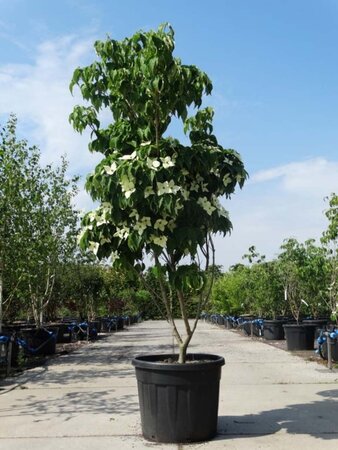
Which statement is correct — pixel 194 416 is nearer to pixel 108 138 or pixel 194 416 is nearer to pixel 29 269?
pixel 108 138

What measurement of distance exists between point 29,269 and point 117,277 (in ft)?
66.6

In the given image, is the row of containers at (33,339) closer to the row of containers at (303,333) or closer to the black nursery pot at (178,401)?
the black nursery pot at (178,401)

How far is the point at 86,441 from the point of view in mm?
5289

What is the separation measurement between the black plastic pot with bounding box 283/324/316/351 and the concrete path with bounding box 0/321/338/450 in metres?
2.49

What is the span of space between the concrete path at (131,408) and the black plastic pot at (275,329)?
627 centimetres

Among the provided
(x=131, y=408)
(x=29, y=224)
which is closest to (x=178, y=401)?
(x=131, y=408)

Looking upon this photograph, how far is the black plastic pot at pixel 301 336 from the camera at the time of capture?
1415 centimetres

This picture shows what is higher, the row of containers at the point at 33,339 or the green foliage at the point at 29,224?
the green foliage at the point at 29,224

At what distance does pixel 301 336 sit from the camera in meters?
14.2

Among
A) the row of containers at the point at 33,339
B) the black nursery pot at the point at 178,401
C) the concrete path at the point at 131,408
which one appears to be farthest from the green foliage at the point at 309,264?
the black nursery pot at the point at 178,401

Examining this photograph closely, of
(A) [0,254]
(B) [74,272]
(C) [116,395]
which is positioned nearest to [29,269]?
(A) [0,254]

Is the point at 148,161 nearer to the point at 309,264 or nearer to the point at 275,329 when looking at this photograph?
the point at 309,264

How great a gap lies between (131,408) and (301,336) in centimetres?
839

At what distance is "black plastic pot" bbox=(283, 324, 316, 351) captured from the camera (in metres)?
14.1
